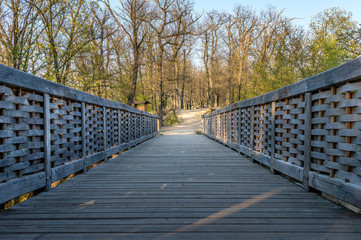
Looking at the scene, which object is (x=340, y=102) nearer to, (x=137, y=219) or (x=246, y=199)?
(x=246, y=199)

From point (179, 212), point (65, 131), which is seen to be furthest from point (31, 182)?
point (179, 212)

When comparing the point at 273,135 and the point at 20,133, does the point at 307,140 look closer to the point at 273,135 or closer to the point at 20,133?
the point at 273,135

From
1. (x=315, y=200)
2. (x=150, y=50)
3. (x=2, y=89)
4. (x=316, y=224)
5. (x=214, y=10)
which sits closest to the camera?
(x=316, y=224)

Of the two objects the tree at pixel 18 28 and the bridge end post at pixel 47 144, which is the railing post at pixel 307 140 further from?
the tree at pixel 18 28

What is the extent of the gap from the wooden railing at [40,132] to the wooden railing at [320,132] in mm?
2812

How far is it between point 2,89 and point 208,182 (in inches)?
90.9

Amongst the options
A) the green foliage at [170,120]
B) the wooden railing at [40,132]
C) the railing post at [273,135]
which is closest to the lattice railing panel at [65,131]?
the wooden railing at [40,132]

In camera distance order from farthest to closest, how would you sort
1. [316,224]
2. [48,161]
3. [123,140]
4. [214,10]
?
1. [214,10]
2. [123,140]
3. [48,161]
4. [316,224]

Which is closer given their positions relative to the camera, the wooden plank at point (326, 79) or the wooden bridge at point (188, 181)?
the wooden bridge at point (188, 181)

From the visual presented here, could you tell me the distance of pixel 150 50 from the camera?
1853cm

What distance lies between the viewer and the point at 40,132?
2.29m

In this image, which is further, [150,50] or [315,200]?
[150,50]

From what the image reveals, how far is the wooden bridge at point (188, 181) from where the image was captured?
5.09 feet

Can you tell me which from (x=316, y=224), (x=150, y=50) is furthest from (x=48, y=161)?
(x=150, y=50)
